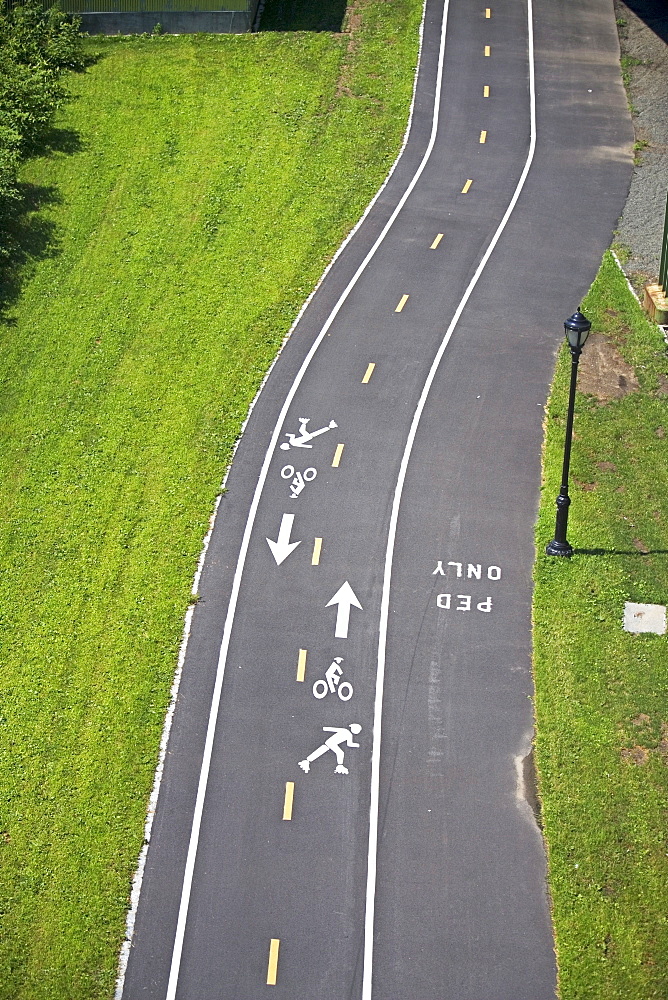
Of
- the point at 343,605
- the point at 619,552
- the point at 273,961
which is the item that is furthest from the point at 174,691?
the point at 619,552

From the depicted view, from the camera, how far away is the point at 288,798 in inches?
874

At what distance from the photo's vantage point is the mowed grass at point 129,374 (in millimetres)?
21891

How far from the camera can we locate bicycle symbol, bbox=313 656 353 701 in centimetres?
2384

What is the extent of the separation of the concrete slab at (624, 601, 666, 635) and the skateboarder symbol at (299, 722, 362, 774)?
5762 millimetres

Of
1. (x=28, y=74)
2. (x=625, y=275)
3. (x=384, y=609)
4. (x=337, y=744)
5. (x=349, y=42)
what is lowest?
(x=337, y=744)

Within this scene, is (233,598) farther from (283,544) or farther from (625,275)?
(625,275)

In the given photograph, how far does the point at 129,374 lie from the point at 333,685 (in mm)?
11571

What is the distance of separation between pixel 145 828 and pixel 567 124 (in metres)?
28.6

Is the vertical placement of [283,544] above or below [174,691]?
above

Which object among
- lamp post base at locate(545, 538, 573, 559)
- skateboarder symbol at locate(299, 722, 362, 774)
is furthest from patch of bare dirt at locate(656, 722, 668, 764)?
skateboarder symbol at locate(299, 722, 362, 774)

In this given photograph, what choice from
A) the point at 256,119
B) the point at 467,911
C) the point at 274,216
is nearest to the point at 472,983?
the point at 467,911

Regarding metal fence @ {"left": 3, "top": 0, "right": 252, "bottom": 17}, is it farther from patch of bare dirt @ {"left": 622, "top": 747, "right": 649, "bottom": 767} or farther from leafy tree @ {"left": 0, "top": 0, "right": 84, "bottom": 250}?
patch of bare dirt @ {"left": 622, "top": 747, "right": 649, "bottom": 767}

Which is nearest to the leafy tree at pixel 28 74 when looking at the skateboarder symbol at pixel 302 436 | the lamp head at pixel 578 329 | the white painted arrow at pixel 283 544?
the skateboarder symbol at pixel 302 436

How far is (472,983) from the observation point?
19547 millimetres
